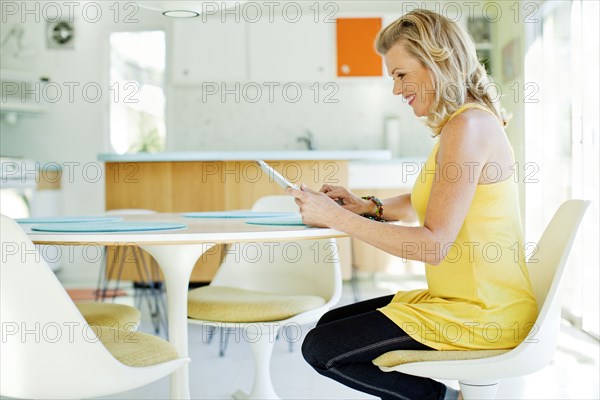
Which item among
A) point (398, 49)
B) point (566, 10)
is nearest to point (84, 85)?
point (566, 10)

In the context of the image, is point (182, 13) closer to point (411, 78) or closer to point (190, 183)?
point (411, 78)

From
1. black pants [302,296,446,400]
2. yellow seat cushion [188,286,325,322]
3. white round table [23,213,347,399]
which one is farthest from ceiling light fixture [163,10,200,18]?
black pants [302,296,446,400]

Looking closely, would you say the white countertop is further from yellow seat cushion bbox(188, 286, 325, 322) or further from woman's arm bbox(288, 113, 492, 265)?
woman's arm bbox(288, 113, 492, 265)

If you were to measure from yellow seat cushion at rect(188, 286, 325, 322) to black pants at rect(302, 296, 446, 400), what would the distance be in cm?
67

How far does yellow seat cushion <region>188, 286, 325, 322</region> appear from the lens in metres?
2.41

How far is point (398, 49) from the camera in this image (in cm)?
181

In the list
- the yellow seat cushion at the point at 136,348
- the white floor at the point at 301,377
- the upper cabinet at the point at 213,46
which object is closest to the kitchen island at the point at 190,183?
the white floor at the point at 301,377

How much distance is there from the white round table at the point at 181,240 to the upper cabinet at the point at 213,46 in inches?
165

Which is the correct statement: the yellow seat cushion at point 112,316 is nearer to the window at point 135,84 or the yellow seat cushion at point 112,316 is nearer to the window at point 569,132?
the window at point 569,132

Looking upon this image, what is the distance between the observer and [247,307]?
7.94 ft

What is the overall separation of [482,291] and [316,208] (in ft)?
1.38

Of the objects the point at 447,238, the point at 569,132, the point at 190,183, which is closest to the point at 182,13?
the point at 447,238

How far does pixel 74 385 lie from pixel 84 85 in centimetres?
541

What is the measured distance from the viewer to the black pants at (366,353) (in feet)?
5.42
